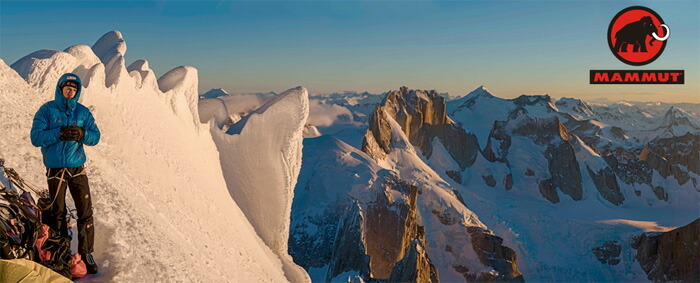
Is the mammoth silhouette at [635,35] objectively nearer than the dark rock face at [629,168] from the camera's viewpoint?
Yes

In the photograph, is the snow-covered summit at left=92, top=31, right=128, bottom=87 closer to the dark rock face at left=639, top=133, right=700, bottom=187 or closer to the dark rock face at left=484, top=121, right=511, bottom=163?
the dark rock face at left=484, top=121, right=511, bottom=163

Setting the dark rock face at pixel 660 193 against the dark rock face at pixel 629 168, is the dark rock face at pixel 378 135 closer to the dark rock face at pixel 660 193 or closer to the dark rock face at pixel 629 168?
the dark rock face at pixel 629 168

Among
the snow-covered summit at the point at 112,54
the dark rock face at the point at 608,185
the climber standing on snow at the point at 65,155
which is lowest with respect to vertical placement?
the dark rock face at the point at 608,185

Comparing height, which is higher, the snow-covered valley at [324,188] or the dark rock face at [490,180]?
the snow-covered valley at [324,188]

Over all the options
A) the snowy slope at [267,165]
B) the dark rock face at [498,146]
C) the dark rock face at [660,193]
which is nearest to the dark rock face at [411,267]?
the snowy slope at [267,165]

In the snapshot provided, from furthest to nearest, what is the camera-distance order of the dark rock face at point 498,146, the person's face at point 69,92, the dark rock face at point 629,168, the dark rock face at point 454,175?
the dark rock face at point 498,146
the dark rock face at point 629,168
the dark rock face at point 454,175
the person's face at point 69,92

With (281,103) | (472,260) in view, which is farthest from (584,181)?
(281,103)

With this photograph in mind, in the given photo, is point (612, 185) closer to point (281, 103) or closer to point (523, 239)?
point (523, 239)
